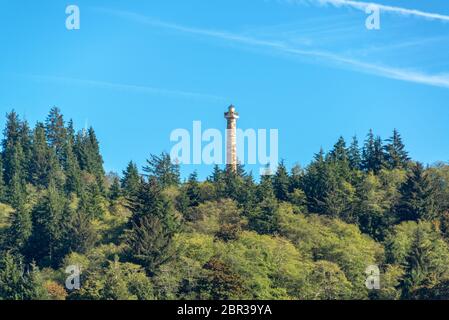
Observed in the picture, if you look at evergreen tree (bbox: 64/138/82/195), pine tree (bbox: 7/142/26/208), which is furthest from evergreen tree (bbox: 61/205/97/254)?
evergreen tree (bbox: 64/138/82/195)

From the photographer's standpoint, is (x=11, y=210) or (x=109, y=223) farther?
(x=11, y=210)

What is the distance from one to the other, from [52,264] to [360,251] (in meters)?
23.9

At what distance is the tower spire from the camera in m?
95.9

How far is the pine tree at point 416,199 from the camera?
90312 millimetres

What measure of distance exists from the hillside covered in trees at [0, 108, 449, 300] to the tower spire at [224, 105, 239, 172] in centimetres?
122

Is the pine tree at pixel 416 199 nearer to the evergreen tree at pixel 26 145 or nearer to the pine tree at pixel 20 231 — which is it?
the pine tree at pixel 20 231

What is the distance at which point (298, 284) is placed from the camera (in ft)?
232

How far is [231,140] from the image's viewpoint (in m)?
95.8

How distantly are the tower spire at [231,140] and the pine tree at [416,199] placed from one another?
1528cm

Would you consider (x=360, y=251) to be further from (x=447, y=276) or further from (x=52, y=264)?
(x=52, y=264)

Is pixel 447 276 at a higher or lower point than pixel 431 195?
lower

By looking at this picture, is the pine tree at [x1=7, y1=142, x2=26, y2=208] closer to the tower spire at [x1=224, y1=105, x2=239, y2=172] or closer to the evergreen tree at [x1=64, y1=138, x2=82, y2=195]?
the evergreen tree at [x1=64, y1=138, x2=82, y2=195]
